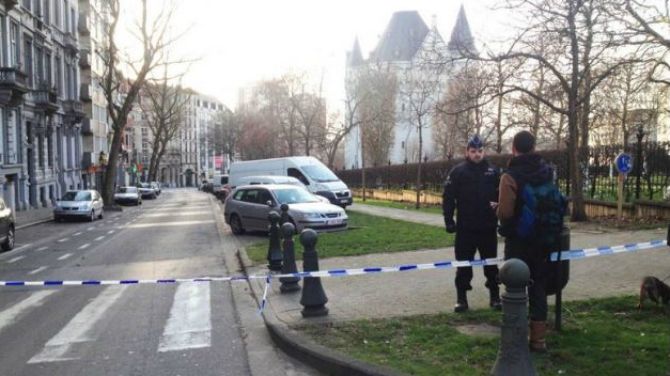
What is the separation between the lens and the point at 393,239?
1422cm

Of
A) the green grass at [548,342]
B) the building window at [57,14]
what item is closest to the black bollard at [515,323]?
the green grass at [548,342]

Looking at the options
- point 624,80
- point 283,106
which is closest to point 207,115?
point 283,106

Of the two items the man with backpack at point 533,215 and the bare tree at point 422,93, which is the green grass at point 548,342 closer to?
the man with backpack at point 533,215

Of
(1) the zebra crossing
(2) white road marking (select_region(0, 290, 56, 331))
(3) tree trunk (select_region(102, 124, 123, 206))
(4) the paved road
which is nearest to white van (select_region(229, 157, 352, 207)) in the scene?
(4) the paved road

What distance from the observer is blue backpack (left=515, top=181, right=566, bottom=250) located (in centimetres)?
525

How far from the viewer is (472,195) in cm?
668

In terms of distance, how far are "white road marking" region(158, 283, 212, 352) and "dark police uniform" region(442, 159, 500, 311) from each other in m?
2.79

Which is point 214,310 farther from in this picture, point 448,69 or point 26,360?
point 448,69

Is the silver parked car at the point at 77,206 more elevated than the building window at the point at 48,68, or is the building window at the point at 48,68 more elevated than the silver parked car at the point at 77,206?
the building window at the point at 48,68

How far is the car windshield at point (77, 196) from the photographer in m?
28.4

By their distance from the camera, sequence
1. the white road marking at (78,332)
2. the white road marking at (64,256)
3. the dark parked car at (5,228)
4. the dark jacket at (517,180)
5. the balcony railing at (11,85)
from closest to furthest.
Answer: the dark jacket at (517,180) → the white road marking at (78,332) → the white road marking at (64,256) → the dark parked car at (5,228) → the balcony railing at (11,85)

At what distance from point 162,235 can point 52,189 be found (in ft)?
85.7

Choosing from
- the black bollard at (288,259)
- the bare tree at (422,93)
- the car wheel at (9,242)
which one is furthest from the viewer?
the bare tree at (422,93)

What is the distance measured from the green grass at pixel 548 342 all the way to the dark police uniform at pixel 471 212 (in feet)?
1.57
